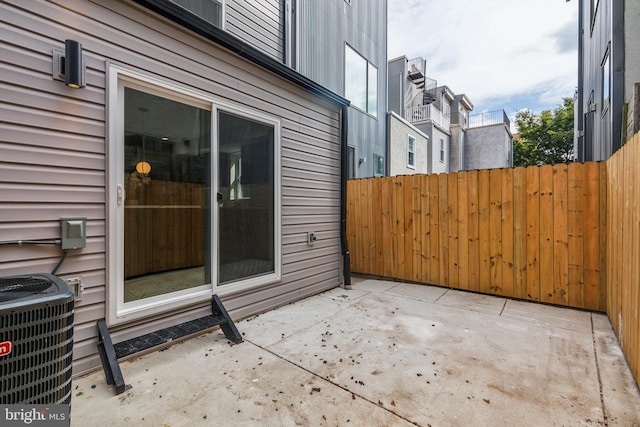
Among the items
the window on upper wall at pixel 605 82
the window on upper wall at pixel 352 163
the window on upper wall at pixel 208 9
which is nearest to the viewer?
the window on upper wall at pixel 208 9

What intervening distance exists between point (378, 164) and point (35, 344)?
8.45 meters

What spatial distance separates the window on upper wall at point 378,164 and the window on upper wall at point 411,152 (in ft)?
6.69

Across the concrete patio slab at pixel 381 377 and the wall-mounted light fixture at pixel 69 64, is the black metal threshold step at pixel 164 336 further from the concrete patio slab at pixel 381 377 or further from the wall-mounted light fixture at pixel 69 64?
the wall-mounted light fixture at pixel 69 64

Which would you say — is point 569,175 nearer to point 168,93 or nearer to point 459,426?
point 459,426

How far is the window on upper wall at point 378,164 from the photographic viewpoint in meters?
8.64

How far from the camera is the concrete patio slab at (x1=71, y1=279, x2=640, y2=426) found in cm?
171

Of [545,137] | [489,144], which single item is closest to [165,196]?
[489,144]

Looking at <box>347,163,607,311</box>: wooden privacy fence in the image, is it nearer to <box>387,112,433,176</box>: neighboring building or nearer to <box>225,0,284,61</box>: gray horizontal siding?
<box>225,0,284,61</box>: gray horizontal siding

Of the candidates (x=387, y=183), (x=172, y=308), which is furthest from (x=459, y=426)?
(x=387, y=183)

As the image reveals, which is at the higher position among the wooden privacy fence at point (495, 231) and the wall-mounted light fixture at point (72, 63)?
the wall-mounted light fixture at point (72, 63)

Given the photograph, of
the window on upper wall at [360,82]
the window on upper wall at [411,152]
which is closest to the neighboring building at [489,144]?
the window on upper wall at [411,152]

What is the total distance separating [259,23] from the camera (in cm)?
498

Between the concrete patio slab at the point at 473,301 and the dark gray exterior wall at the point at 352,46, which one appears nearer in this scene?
the concrete patio slab at the point at 473,301

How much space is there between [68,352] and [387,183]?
14.7 feet
